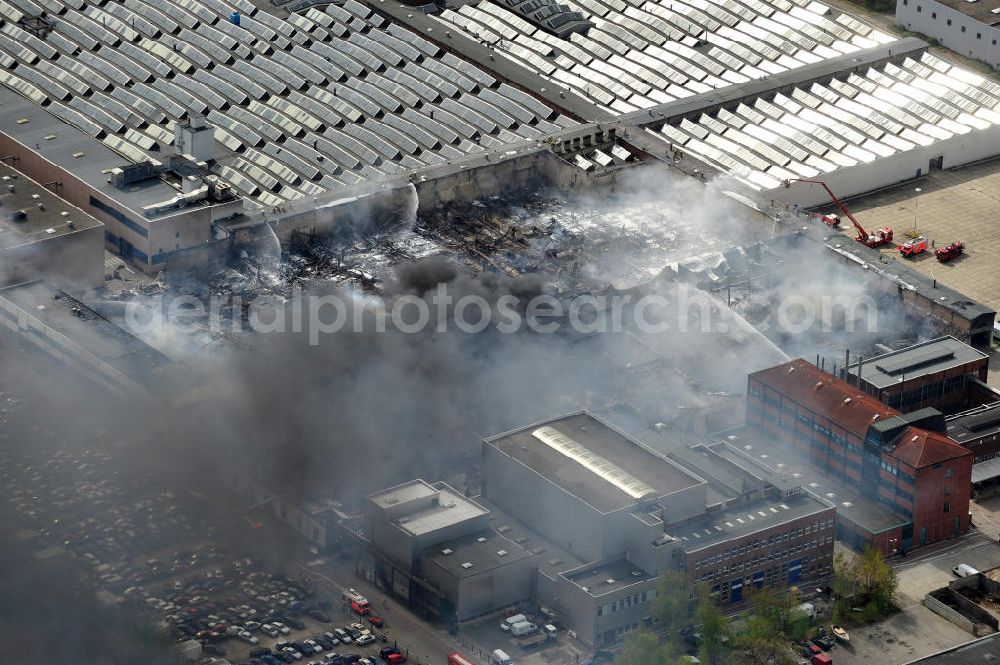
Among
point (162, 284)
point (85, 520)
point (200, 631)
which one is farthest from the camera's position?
point (162, 284)

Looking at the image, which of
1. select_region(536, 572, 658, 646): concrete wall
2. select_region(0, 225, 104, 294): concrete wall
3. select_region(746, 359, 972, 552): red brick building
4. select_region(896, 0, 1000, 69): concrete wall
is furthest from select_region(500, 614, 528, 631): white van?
select_region(896, 0, 1000, 69): concrete wall

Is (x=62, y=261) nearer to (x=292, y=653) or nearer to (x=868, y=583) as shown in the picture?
(x=292, y=653)

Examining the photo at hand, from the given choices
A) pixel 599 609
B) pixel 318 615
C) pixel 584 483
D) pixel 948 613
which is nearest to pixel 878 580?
pixel 948 613

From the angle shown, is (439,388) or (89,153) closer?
(439,388)

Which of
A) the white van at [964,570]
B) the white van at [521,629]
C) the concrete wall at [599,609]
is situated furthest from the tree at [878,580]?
the white van at [521,629]

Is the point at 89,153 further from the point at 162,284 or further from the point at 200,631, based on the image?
the point at 200,631

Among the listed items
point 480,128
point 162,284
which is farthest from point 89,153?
point 480,128

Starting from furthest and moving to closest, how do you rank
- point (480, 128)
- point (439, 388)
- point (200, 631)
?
point (480, 128) < point (439, 388) < point (200, 631)
